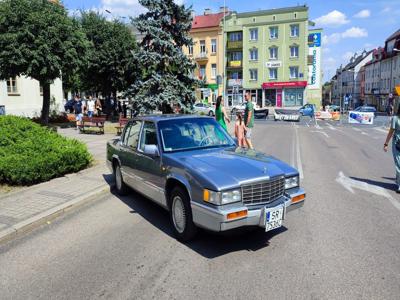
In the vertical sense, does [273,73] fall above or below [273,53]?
below

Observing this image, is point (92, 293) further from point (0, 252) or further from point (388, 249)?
point (388, 249)

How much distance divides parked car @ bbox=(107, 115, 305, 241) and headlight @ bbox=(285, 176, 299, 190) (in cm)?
1

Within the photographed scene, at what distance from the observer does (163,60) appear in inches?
800

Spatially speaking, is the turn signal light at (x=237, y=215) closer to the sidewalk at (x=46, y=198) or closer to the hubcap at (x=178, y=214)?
the hubcap at (x=178, y=214)

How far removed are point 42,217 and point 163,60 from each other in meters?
15.8

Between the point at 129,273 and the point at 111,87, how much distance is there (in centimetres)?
2526

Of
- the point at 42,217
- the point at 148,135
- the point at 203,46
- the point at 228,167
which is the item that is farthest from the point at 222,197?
the point at 203,46

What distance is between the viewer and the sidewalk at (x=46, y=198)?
219 inches

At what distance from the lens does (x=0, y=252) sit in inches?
187

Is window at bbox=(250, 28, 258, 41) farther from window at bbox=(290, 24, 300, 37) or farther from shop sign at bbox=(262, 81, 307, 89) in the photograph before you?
shop sign at bbox=(262, 81, 307, 89)

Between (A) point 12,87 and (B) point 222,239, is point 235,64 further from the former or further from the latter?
(B) point 222,239

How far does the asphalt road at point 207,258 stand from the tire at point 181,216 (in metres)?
0.15

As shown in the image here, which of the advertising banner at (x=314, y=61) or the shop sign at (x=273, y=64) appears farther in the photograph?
the advertising banner at (x=314, y=61)

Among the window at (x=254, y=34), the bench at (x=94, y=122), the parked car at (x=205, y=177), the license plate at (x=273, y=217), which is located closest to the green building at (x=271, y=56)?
the window at (x=254, y=34)
